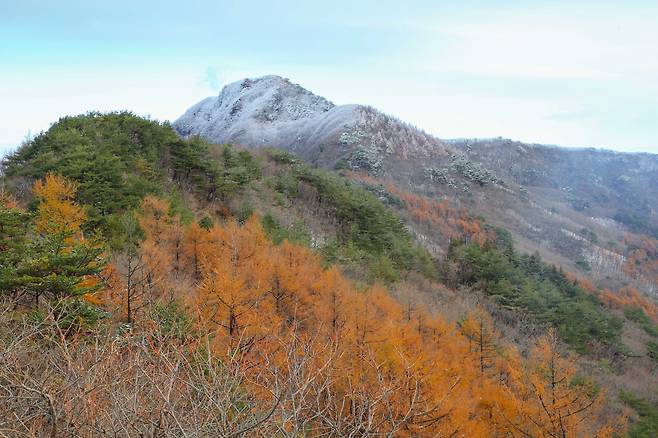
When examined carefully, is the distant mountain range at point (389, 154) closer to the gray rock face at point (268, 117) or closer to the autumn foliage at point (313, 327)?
the gray rock face at point (268, 117)

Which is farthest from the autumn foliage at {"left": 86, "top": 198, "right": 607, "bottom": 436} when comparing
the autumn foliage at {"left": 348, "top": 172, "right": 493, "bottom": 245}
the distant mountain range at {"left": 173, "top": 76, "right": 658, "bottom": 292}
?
the distant mountain range at {"left": 173, "top": 76, "right": 658, "bottom": 292}

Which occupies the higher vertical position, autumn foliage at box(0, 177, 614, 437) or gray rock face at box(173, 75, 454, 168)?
gray rock face at box(173, 75, 454, 168)

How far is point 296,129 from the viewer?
145625 mm

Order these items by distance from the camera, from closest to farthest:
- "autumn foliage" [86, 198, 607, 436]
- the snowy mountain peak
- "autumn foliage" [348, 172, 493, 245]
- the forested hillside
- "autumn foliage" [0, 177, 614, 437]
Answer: the forested hillside → "autumn foliage" [0, 177, 614, 437] → "autumn foliage" [86, 198, 607, 436] → "autumn foliage" [348, 172, 493, 245] → the snowy mountain peak

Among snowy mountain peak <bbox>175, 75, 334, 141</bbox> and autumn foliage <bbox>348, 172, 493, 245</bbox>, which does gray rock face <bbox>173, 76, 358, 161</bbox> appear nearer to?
snowy mountain peak <bbox>175, 75, 334, 141</bbox>

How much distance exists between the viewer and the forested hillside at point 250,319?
6445 millimetres

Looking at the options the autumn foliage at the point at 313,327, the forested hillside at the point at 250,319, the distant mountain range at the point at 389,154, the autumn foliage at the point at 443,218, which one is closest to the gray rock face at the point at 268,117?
the distant mountain range at the point at 389,154

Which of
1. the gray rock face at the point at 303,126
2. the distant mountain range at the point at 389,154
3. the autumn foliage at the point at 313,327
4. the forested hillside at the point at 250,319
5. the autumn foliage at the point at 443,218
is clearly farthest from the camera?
the gray rock face at the point at 303,126

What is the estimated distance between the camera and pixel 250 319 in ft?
59.6

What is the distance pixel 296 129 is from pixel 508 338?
379 feet

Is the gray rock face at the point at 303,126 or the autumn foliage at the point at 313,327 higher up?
the gray rock face at the point at 303,126

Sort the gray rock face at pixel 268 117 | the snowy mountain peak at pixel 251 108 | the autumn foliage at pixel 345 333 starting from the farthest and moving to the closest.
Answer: the snowy mountain peak at pixel 251 108 < the gray rock face at pixel 268 117 < the autumn foliage at pixel 345 333

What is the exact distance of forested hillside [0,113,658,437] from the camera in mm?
6445

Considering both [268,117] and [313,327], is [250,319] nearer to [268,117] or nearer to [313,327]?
[313,327]
